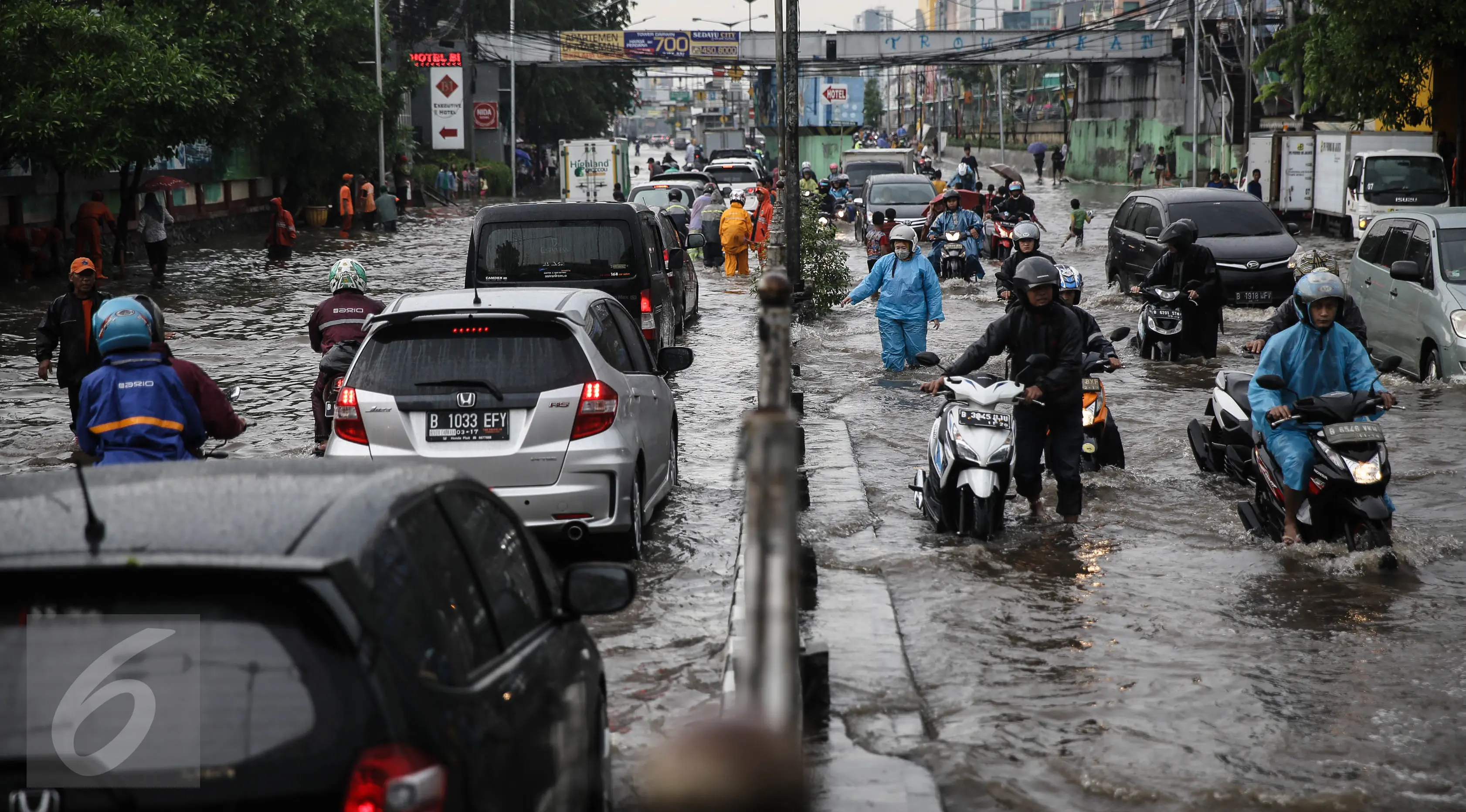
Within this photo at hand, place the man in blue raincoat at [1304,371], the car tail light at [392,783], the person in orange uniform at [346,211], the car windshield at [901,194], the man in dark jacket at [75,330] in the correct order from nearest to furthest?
the car tail light at [392,783], the man in blue raincoat at [1304,371], the man in dark jacket at [75,330], the car windshield at [901,194], the person in orange uniform at [346,211]

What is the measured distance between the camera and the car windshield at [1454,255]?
13.8m

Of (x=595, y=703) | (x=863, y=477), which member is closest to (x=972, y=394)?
(x=863, y=477)

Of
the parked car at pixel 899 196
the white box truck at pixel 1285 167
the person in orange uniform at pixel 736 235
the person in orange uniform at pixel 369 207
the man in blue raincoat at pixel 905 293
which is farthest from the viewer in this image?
the person in orange uniform at pixel 369 207

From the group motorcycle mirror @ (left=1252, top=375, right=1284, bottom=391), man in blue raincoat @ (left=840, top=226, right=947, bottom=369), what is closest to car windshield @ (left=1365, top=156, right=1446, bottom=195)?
man in blue raincoat @ (left=840, top=226, right=947, bottom=369)

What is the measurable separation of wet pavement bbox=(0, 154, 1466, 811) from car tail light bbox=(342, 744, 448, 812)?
8.10 ft

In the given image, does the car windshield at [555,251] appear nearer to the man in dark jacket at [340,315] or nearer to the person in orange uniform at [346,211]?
the man in dark jacket at [340,315]

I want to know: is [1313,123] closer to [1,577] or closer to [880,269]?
[880,269]

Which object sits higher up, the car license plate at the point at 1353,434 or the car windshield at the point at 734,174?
the car windshield at the point at 734,174

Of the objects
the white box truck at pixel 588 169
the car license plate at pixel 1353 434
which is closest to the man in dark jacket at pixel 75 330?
the car license plate at pixel 1353 434

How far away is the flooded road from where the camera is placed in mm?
5305

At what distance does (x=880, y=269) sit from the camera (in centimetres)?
1459

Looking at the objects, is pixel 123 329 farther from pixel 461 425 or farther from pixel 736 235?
pixel 736 235

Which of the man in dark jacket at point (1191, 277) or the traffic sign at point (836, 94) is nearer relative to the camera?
the man in dark jacket at point (1191, 277)

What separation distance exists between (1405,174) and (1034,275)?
2524 cm
